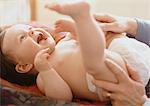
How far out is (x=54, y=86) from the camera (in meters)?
0.93

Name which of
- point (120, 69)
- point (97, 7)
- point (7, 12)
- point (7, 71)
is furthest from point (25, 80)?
point (97, 7)

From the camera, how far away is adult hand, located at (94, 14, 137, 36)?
43.6 inches

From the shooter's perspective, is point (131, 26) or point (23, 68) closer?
point (23, 68)

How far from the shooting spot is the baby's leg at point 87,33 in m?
0.78

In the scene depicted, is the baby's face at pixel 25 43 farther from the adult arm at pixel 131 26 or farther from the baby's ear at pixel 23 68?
the adult arm at pixel 131 26

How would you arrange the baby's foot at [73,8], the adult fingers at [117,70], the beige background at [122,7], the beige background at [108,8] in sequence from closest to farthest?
Answer: the baby's foot at [73,8] → the adult fingers at [117,70] → the beige background at [108,8] → the beige background at [122,7]

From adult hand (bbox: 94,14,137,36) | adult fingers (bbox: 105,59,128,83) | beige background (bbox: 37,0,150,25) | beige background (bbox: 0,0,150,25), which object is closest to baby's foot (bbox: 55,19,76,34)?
adult hand (bbox: 94,14,137,36)

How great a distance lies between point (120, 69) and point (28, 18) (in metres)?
1.28

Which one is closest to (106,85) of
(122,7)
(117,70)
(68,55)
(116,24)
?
(117,70)

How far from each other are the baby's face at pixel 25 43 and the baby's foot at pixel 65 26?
0.16 ft

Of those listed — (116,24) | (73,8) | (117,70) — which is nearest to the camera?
(73,8)

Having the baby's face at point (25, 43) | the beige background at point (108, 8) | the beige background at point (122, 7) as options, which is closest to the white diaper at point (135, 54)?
the baby's face at point (25, 43)

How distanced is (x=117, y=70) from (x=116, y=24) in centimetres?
26

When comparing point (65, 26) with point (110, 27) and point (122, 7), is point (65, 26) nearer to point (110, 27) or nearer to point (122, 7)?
point (110, 27)
